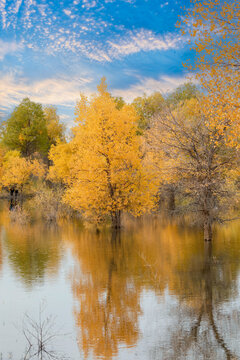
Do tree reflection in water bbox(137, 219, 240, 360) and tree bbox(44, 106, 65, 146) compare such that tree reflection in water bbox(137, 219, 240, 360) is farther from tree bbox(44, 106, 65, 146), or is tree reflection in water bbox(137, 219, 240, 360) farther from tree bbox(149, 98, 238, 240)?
tree bbox(44, 106, 65, 146)

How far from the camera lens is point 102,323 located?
971cm

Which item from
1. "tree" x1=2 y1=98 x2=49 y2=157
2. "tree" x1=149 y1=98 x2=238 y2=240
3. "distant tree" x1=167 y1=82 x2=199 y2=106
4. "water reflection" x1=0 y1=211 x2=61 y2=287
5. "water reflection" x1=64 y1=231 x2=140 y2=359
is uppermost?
"distant tree" x1=167 y1=82 x2=199 y2=106

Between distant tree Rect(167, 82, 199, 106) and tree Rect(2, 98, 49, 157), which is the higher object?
distant tree Rect(167, 82, 199, 106)

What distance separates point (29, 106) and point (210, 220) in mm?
47696

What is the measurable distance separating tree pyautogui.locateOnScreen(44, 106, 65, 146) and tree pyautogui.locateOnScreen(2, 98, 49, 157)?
1679 millimetres

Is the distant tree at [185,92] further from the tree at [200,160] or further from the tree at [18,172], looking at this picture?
the tree at [200,160]

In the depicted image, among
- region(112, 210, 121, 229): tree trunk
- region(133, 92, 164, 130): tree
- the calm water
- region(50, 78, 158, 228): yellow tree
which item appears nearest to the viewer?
the calm water

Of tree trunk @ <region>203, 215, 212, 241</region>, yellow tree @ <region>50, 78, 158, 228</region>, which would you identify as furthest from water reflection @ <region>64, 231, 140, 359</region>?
yellow tree @ <region>50, 78, 158, 228</region>

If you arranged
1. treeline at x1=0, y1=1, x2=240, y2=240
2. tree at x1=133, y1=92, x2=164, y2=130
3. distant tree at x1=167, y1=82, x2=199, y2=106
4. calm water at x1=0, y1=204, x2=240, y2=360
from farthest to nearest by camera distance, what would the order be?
1. distant tree at x1=167, y1=82, x2=199, y2=106
2. tree at x1=133, y1=92, x2=164, y2=130
3. treeline at x1=0, y1=1, x2=240, y2=240
4. calm water at x1=0, y1=204, x2=240, y2=360

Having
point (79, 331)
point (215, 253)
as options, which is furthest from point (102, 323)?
point (215, 253)

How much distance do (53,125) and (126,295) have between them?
54.9 metres

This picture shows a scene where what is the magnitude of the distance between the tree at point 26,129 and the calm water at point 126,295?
40734mm

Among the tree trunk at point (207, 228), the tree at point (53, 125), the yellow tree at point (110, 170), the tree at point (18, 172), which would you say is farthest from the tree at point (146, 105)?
the tree trunk at point (207, 228)

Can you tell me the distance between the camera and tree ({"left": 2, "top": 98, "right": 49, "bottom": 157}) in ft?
198
